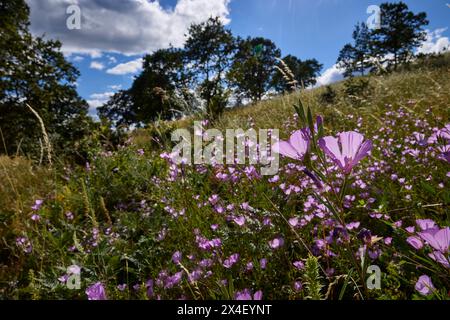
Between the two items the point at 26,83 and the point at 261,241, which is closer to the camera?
the point at 261,241

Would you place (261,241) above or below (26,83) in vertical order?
below

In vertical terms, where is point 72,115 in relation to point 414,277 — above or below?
above

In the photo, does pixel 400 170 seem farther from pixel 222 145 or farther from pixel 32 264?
pixel 32 264

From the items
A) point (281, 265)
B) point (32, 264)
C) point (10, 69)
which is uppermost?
point (10, 69)

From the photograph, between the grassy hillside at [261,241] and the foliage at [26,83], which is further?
the foliage at [26,83]

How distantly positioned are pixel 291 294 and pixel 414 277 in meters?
0.52

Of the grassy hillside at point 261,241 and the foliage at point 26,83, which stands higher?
the foliage at point 26,83

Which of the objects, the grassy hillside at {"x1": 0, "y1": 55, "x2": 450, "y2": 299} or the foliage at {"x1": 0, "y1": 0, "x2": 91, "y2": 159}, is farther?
the foliage at {"x1": 0, "y1": 0, "x2": 91, "y2": 159}

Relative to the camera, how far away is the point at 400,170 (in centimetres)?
213

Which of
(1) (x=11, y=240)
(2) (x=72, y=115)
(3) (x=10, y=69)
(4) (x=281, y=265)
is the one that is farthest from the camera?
(2) (x=72, y=115)

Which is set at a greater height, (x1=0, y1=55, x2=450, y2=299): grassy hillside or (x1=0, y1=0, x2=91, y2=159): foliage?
(x1=0, y1=0, x2=91, y2=159): foliage
